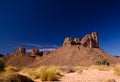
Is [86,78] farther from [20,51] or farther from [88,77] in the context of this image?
[20,51]

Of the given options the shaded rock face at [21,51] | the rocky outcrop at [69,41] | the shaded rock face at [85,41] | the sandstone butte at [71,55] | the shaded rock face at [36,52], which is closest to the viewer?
the sandstone butte at [71,55]


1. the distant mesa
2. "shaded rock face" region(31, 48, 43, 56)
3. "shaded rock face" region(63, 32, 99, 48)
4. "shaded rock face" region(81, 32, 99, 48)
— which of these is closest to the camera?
"shaded rock face" region(63, 32, 99, 48)

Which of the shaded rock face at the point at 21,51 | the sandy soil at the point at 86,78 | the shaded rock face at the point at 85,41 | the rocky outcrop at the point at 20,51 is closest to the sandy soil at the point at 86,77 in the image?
the sandy soil at the point at 86,78

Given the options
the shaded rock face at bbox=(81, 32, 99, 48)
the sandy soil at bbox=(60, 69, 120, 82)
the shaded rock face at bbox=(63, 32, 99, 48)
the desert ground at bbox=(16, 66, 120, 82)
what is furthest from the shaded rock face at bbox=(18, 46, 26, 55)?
the sandy soil at bbox=(60, 69, 120, 82)

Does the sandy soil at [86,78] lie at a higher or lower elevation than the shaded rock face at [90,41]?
lower

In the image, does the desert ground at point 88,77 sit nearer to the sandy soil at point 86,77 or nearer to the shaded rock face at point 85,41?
the sandy soil at point 86,77

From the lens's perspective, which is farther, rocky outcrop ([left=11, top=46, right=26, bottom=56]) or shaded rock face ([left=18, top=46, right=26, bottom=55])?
shaded rock face ([left=18, top=46, right=26, bottom=55])

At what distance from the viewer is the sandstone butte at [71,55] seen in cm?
10050

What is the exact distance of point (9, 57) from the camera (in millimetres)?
135750

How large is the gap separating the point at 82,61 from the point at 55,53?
23.6 m

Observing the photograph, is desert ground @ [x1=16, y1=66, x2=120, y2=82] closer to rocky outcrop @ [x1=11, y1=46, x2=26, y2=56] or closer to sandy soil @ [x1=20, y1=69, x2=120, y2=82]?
sandy soil @ [x1=20, y1=69, x2=120, y2=82]

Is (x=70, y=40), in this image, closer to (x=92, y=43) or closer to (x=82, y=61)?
(x=92, y=43)

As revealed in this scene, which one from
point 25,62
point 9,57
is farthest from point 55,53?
point 9,57

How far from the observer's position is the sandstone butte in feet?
330
